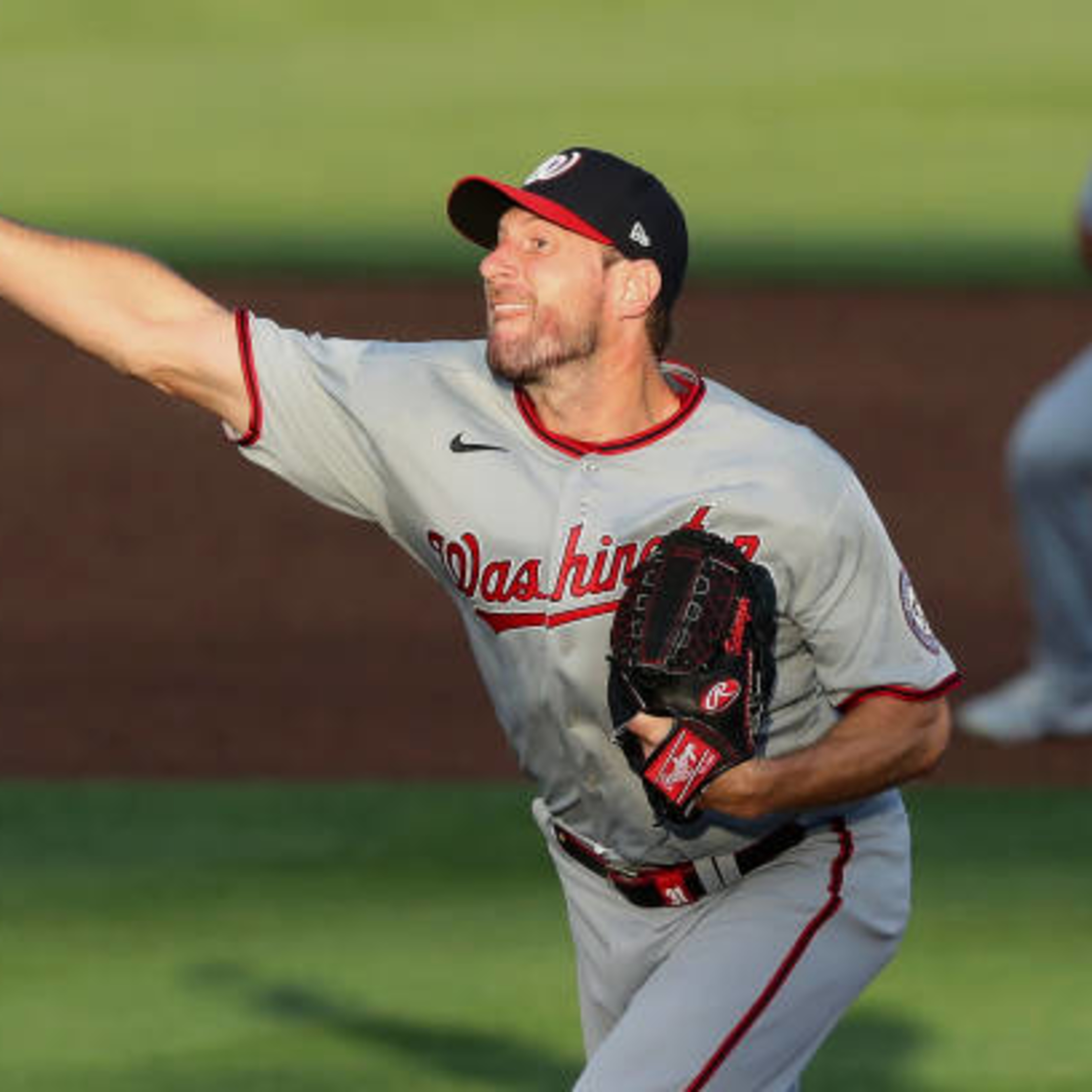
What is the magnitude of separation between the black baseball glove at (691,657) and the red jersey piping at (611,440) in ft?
1.27

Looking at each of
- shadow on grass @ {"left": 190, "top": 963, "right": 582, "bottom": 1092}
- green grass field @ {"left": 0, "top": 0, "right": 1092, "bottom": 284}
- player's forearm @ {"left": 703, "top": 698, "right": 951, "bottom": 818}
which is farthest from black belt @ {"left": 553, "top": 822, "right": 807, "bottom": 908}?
green grass field @ {"left": 0, "top": 0, "right": 1092, "bottom": 284}

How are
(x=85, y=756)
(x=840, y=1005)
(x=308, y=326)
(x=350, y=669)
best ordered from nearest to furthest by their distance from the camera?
(x=840, y=1005), (x=85, y=756), (x=350, y=669), (x=308, y=326)

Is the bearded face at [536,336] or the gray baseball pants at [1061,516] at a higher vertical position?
the bearded face at [536,336]

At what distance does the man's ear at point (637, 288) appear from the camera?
17.8 feet

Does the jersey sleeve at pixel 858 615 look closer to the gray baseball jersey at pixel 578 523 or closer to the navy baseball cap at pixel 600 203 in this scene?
the gray baseball jersey at pixel 578 523

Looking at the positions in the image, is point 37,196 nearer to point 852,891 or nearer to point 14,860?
point 14,860

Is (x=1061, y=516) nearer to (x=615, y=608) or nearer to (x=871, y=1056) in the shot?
(x=871, y=1056)

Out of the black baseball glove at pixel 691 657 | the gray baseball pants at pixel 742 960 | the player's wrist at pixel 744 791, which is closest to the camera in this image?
the black baseball glove at pixel 691 657

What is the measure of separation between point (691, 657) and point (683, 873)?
650 mm

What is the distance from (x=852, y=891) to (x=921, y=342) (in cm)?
1076

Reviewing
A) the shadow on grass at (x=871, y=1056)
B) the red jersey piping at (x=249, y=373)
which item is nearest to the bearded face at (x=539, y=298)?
the red jersey piping at (x=249, y=373)

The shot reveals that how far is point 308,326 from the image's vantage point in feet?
51.4

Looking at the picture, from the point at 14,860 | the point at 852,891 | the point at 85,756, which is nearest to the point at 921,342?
the point at 85,756

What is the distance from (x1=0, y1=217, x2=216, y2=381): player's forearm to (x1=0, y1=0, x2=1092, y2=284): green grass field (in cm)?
1179
